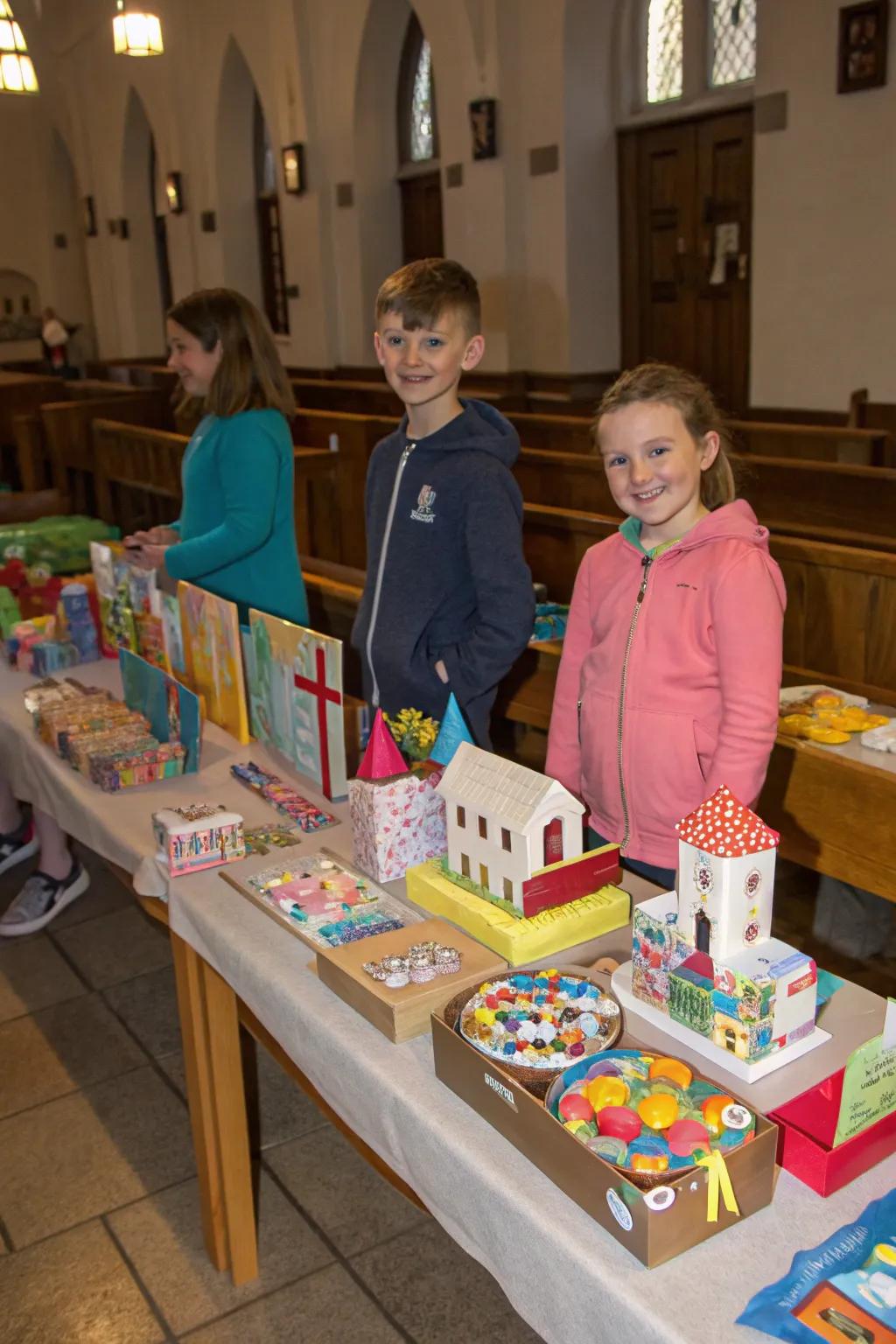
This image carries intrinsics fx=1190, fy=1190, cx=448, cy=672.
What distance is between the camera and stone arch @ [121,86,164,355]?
15.3 metres

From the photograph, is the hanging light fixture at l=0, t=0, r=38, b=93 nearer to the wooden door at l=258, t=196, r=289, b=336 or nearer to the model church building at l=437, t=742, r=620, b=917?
the wooden door at l=258, t=196, r=289, b=336

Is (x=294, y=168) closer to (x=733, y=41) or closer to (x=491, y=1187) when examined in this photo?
(x=733, y=41)

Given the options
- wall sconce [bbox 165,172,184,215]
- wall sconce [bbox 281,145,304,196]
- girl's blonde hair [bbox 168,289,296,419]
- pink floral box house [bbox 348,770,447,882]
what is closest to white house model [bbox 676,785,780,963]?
pink floral box house [bbox 348,770,447,882]

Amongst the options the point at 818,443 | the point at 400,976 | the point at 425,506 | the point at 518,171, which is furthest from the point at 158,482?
the point at 400,976

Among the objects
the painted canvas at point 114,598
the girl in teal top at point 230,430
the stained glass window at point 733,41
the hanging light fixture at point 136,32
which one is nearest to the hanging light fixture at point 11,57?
the hanging light fixture at point 136,32

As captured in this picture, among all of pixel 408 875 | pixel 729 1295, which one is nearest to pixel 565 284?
pixel 408 875

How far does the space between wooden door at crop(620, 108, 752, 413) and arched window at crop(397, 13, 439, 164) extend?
108 inches

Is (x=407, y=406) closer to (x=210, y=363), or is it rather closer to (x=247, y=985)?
(x=210, y=363)

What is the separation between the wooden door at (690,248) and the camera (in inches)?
307

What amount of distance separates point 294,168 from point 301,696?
404 inches

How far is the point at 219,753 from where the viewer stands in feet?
8.29

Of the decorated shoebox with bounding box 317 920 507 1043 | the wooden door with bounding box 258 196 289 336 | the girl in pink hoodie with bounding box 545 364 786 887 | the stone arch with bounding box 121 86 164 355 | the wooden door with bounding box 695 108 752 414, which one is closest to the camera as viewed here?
the decorated shoebox with bounding box 317 920 507 1043

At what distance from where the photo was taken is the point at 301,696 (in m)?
2.29

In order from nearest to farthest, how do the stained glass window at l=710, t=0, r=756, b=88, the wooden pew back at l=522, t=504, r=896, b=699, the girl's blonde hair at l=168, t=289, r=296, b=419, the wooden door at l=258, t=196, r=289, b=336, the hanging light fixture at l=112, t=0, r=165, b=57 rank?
the girl's blonde hair at l=168, t=289, r=296, b=419 → the wooden pew back at l=522, t=504, r=896, b=699 → the stained glass window at l=710, t=0, r=756, b=88 → the hanging light fixture at l=112, t=0, r=165, b=57 → the wooden door at l=258, t=196, r=289, b=336
